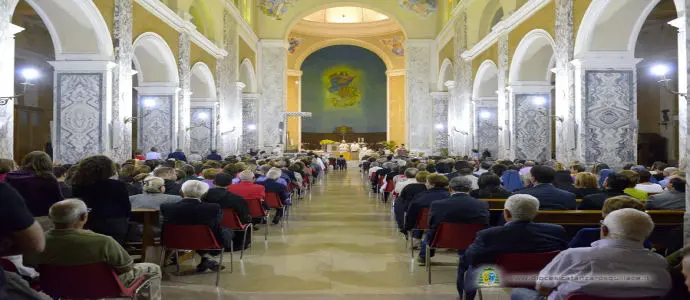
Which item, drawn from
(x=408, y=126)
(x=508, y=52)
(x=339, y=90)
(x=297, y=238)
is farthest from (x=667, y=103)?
(x=339, y=90)

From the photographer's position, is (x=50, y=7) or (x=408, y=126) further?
(x=408, y=126)

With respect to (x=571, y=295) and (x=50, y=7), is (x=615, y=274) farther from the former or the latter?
(x=50, y=7)

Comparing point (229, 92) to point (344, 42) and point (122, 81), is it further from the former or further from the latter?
point (344, 42)

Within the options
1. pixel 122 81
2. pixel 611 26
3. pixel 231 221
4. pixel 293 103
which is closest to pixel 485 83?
pixel 611 26

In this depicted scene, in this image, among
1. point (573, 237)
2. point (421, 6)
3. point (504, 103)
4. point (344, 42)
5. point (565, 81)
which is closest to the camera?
point (573, 237)

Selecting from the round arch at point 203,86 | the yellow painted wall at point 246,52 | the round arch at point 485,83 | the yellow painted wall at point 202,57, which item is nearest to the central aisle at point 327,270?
the yellow painted wall at point 202,57

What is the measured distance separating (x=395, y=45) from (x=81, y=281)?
3151 cm

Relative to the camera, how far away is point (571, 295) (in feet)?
9.18

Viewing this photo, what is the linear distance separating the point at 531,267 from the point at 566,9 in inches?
391

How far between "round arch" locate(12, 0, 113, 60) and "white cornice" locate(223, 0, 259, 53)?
29.4ft

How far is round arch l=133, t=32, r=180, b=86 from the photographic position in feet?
49.3

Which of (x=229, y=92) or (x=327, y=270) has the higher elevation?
(x=229, y=92)

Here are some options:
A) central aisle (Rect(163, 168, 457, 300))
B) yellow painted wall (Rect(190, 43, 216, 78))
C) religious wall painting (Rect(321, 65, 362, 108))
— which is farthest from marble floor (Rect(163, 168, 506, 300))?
religious wall painting (Rect(321, 65, 362, 108))

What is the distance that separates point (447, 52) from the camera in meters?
25.3
